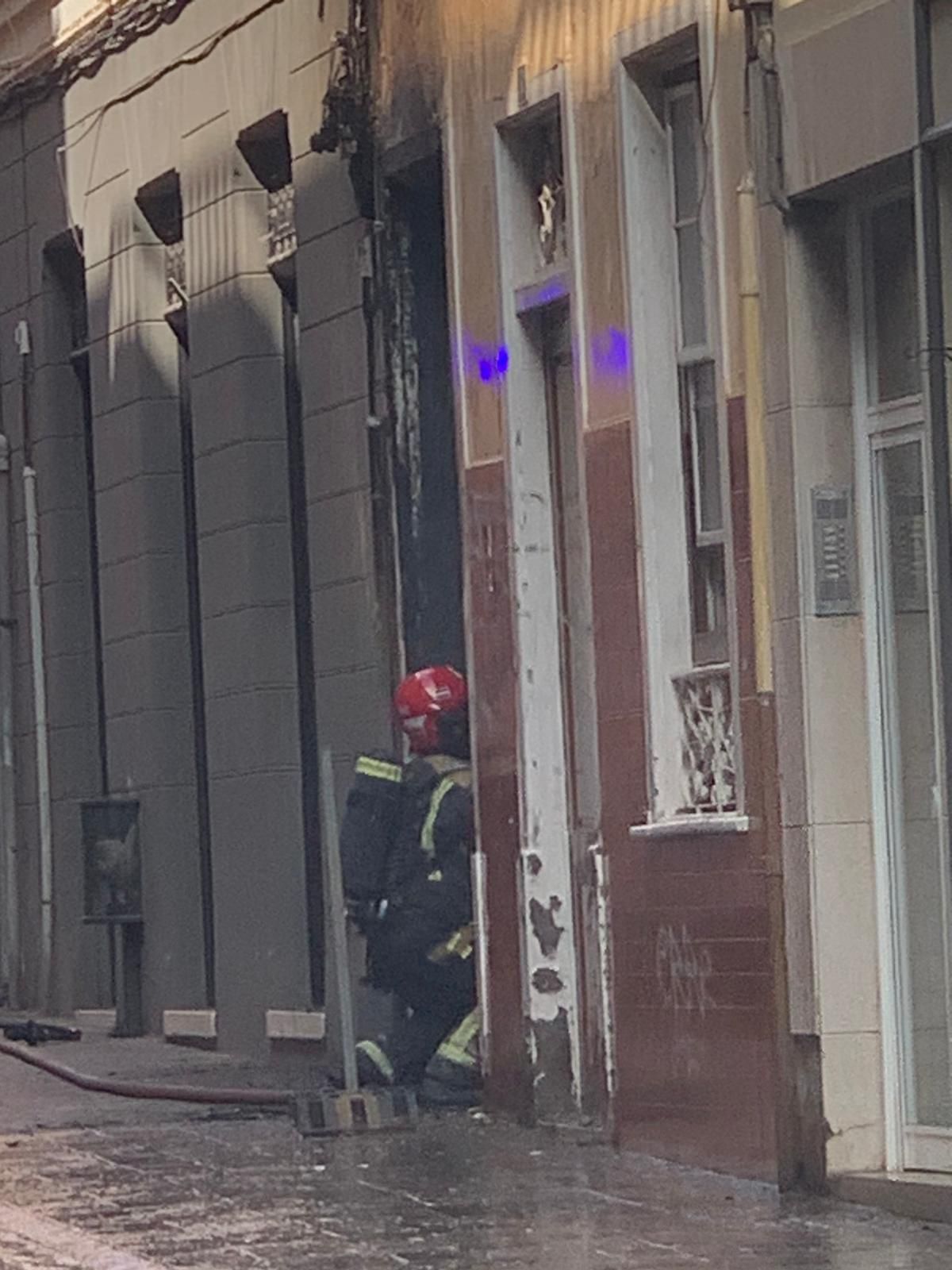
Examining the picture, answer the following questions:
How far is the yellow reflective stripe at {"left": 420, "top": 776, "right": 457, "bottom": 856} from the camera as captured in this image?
46.2ft

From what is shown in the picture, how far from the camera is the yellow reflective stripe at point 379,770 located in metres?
14.0

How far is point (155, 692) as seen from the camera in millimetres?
18891

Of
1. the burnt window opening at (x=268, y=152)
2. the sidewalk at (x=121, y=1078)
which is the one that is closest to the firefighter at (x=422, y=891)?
the sidewalk at (x=121, y=1078)

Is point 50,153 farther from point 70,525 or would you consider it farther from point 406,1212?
point 406,1212

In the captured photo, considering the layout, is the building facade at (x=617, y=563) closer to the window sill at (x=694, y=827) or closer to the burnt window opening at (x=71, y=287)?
the window sill at (x=694, y=827)

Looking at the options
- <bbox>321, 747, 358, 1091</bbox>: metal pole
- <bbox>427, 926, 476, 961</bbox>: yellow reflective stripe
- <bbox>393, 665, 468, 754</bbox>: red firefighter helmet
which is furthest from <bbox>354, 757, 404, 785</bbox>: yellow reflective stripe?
<bbox>321, 747, 358, 1091</bbox>: metal pole

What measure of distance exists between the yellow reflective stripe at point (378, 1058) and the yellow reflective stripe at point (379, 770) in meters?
1.18

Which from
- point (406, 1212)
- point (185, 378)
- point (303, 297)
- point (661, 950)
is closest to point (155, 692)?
point (185, 378)

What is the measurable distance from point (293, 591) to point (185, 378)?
2352 millimetres

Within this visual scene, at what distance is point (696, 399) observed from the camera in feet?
40.0

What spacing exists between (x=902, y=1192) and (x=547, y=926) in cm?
317

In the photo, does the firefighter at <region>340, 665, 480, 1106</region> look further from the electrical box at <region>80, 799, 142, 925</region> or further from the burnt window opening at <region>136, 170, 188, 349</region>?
the burnt window opening at <region>136, 170, 188, 349</region>

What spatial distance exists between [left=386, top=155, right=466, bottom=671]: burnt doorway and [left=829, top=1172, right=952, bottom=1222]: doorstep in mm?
5027

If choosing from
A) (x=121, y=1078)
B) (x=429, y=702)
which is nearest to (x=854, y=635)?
(x=429, y=702)
